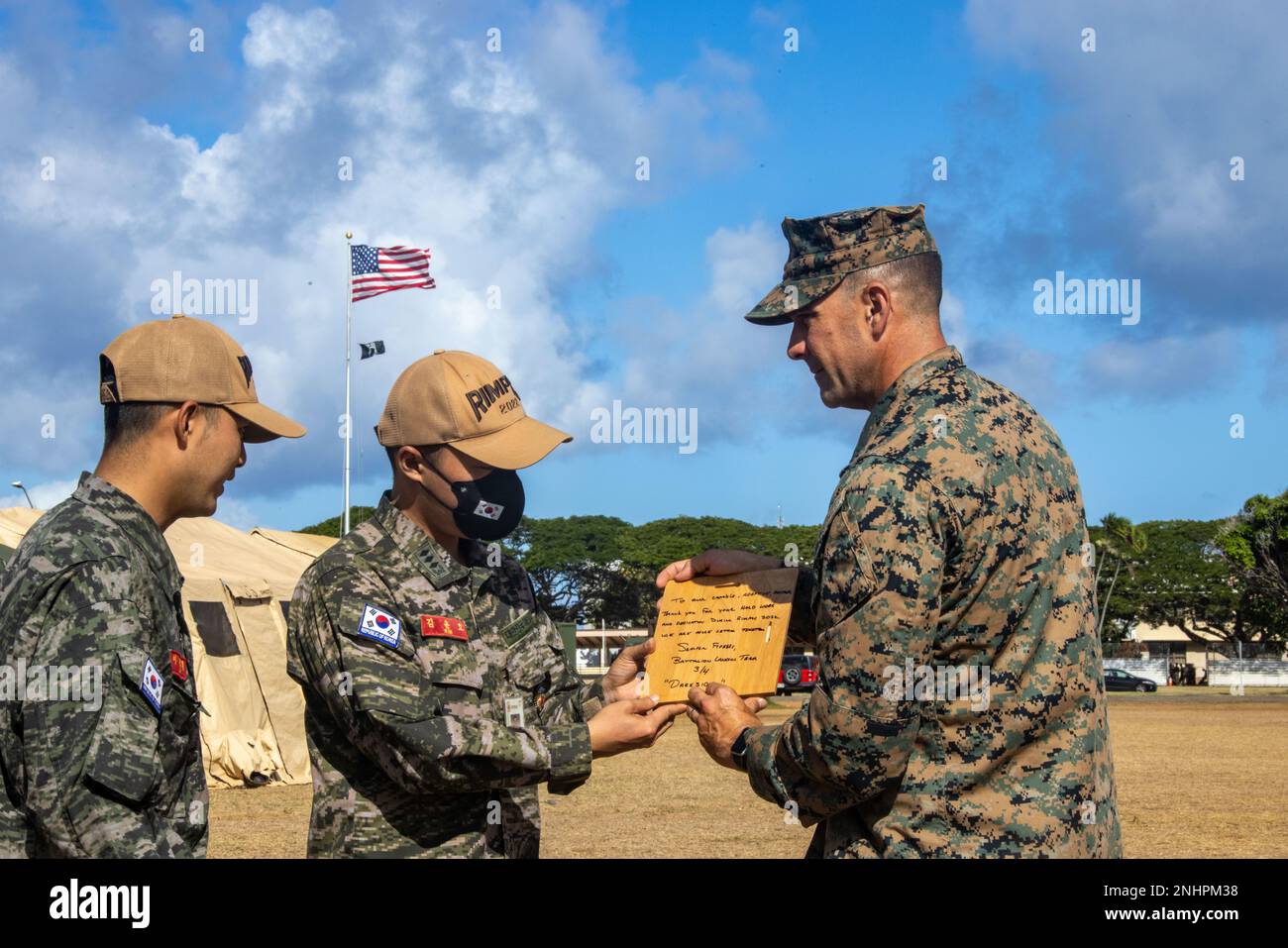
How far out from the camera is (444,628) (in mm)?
3793

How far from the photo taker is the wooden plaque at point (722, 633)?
3.76 meters

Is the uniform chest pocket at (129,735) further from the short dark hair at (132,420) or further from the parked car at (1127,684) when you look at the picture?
the parked car at (1127,684)

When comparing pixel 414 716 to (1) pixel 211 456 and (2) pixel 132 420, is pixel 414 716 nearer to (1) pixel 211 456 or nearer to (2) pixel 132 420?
(1) pixel 211 456

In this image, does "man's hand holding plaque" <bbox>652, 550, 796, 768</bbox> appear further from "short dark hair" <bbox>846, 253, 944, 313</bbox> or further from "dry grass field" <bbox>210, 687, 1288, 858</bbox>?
"dry grass field" <bbox>210, 687, 1288, 858</bbox>

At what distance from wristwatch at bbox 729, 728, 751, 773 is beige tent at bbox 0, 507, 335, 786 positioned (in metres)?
13.3

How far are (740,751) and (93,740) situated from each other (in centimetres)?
164

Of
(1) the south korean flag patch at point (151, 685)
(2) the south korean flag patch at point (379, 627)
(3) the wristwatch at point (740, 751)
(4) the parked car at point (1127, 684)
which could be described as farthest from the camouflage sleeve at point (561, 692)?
(4) the parked car at point (1127, 684)

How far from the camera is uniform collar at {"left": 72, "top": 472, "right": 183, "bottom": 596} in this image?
3.27 meters

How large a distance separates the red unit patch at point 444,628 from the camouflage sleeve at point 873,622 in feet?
3.83

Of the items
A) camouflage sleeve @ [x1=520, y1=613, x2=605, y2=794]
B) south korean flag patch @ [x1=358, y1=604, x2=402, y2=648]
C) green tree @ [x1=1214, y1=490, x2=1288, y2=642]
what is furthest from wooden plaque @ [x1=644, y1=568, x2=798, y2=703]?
green tree @ [x1=1214, y1=490, x2=1288, y2=642]

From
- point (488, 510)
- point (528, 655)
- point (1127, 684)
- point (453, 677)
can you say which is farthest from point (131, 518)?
point (1127, 684)

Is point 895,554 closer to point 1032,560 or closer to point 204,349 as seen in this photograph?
point 1032,560

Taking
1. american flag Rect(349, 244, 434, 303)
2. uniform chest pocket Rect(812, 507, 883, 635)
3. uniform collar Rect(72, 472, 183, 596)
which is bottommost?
uniform chest pocket Rect(812, 507, 883, 635)
